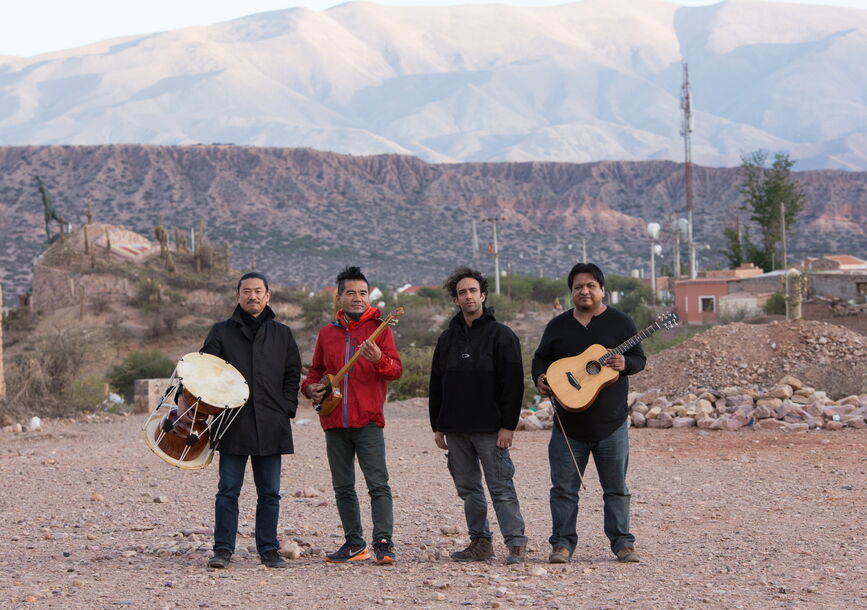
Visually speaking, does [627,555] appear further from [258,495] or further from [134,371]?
[134,371]

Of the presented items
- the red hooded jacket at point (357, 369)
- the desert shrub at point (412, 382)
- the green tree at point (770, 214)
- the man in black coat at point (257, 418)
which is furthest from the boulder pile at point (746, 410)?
the green tree at point (770, 214)

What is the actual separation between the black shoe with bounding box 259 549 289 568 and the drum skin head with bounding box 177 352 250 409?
36.9 inches

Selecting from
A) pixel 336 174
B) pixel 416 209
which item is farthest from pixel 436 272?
pixel 336 174

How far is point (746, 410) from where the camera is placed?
1548cm

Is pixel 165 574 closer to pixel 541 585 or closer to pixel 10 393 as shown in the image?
pixel 541 585

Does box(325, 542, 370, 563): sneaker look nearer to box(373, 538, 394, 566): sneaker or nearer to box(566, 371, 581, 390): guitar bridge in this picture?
box(373, 538, 394, 566): sneaker

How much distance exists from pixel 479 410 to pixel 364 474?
0.81 metres

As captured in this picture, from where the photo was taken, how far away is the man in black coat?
7117 mm

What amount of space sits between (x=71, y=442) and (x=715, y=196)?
8793 centimetres

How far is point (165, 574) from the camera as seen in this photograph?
6.98m

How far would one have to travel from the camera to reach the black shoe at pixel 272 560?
7.11 metres

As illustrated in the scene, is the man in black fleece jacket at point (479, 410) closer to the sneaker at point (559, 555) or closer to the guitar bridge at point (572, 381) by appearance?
the sneaker at point (559, 555)

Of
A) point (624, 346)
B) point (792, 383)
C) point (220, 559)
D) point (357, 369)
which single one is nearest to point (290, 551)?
point (220, 559)

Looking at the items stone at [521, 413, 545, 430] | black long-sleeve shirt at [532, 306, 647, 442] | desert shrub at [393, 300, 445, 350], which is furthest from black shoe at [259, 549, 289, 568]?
desert shrub at [393, 300, 445, 350]
